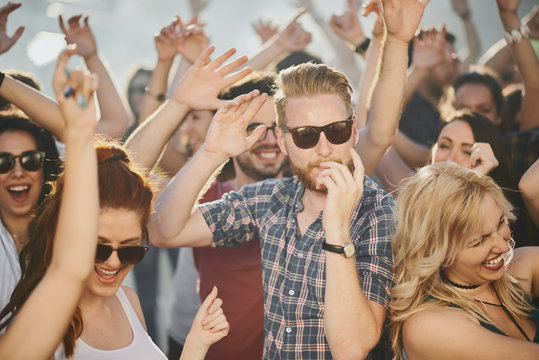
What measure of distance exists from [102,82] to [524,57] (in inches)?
108

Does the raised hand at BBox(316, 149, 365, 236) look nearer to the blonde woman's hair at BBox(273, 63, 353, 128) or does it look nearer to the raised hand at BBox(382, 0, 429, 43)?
the blonde woman's hair at BBox(273, 63, 353, 128)

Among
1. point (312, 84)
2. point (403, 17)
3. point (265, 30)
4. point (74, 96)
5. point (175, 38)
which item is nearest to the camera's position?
point (74, 96)

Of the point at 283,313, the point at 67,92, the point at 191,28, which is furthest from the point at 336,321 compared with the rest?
the point at 191,28

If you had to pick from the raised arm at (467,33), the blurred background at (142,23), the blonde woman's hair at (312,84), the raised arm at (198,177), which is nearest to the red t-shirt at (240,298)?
the raised arm at (198,177)

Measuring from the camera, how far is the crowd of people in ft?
5.35

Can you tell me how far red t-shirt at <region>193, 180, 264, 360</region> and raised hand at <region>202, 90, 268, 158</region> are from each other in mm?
772

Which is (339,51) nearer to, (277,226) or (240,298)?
(240,298)

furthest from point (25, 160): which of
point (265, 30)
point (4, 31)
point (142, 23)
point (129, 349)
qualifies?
point (142, 23)

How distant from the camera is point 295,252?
217 cm

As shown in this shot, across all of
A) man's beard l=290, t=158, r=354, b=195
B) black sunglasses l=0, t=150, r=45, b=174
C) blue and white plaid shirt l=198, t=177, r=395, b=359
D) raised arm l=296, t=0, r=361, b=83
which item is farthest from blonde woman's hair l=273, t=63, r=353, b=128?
raised arm l=296, t=0, r=361, b=83

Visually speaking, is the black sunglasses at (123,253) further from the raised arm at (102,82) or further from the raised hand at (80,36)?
the raised hand at (80,36)

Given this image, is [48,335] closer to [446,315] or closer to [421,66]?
[446,315]

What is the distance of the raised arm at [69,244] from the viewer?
138 centimetres

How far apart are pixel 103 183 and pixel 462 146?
2.02 meters
